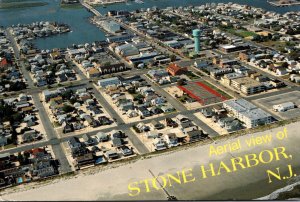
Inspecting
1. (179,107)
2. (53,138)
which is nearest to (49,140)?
(53,138)

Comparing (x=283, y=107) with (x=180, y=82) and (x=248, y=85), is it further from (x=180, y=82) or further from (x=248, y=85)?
(x=180, y=82)

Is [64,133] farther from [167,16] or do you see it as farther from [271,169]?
[167,16]

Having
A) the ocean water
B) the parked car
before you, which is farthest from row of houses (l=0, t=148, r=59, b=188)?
the ocean water

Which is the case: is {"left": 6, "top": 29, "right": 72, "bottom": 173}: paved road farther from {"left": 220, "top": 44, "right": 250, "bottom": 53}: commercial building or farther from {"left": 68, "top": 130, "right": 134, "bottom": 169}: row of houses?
{"left": 220, "top": 44, "right": 250, "bottom": 53}: commercial building

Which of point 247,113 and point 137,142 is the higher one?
point 247,113

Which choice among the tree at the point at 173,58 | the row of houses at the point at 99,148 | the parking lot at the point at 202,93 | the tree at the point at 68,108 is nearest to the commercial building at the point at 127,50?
the tree at the point at 173,58

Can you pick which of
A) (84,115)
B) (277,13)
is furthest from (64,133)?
(277,13)
